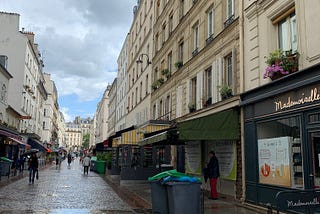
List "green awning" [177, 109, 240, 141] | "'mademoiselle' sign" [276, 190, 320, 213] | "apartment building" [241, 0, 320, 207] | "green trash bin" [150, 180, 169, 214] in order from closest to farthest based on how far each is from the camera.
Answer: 1. "'mademoiselle' sign" [276, 190, 320, 213]
2. "green trash bin" [150, 180, 169, 214]
3. "apartment building" [241, 0, 320, 207]
4. "green awning" [177, 109, 240, 141]

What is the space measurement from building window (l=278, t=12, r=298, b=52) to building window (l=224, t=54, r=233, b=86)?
3207 mm

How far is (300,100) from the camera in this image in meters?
8.78

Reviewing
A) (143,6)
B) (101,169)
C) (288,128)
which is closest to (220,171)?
(288,128)

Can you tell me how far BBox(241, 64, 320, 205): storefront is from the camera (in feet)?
27.4

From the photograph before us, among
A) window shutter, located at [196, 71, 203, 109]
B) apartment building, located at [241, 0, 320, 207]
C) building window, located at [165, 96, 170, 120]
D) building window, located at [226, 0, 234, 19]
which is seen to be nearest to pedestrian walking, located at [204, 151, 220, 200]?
apartment building, located at [241, 0, 320, 207]

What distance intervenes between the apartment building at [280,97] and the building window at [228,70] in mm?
1610

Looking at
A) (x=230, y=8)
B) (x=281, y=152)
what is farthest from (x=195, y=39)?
(x=281, y=152)

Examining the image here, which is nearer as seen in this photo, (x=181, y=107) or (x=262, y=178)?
(x=262, y=178)

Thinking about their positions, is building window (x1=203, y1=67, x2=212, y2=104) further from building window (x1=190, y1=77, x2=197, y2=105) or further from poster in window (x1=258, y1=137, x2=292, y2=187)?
poster in window (x1=258, y1=137, x2=292, y2=187)

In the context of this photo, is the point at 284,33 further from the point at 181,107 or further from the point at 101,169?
the point at 101,169

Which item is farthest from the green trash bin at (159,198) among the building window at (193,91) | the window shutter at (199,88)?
the building window at (193,91)

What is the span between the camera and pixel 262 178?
1038cm

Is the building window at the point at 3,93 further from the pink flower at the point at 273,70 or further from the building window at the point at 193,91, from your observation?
the pink flower at the point at 273,70

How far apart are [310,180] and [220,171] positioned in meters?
5.34
